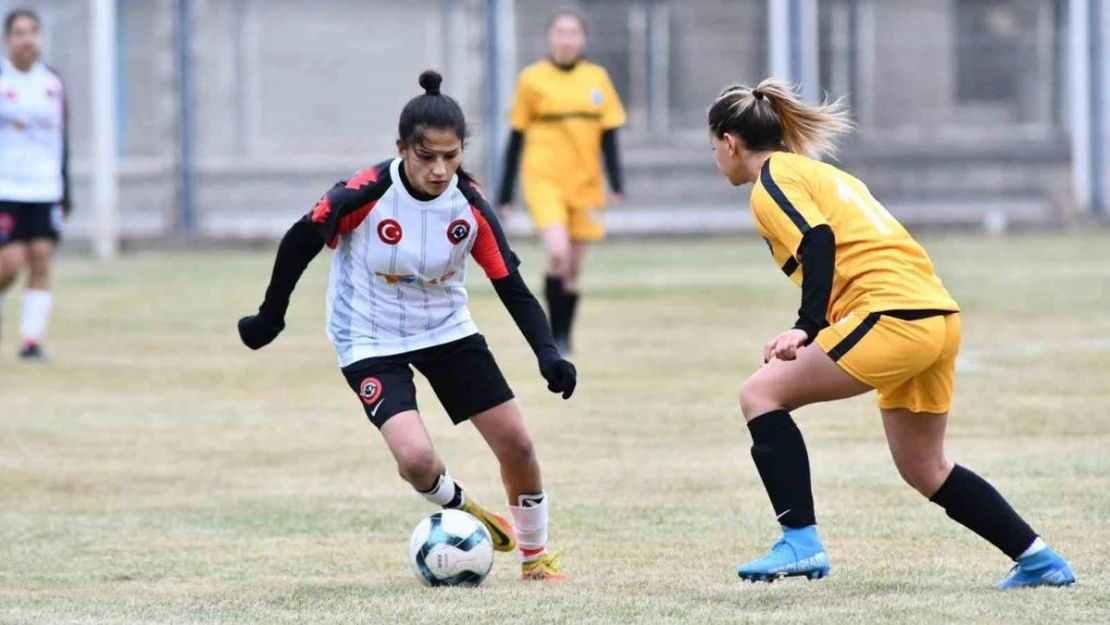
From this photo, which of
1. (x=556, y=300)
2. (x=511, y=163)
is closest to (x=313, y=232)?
(x=556, y=300)

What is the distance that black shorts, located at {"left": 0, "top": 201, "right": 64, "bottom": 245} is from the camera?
12172mm

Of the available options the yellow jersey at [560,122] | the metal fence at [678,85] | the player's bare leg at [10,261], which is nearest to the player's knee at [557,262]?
the yellow jersey at [560,122]

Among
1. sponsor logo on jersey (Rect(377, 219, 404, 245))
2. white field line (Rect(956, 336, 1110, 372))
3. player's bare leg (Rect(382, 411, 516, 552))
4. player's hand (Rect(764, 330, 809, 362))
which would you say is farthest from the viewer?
white field line (Rect(956, 336, 1110, 372))

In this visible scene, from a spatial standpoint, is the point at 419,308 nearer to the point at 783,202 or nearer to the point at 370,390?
the point at 370,390

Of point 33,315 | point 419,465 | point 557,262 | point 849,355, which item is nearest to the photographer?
point 849,355

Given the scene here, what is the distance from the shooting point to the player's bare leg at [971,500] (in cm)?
527

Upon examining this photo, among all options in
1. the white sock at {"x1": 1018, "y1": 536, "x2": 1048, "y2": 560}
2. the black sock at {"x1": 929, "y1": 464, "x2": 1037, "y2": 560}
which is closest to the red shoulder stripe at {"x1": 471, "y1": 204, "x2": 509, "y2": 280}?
the black sock at {"x1": 929, "y1": 464, "x2": 1037, "y2": 560}

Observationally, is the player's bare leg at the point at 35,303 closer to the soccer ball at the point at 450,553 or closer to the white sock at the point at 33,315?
the white sock at the point at 33,315

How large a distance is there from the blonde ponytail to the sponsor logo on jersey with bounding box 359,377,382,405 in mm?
1246

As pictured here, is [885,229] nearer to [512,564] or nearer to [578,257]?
[512,564]

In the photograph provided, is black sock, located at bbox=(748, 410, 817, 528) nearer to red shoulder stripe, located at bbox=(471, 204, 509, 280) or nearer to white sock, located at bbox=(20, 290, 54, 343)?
red shoulder stripe, located at bbox=(471, 204, 509, 280)

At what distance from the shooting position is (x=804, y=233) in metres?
5.12

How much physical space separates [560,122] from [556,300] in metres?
1.14

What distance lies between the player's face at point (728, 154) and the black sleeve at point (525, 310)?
703 mm
